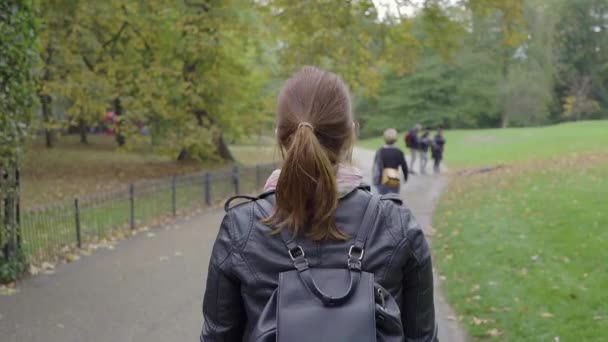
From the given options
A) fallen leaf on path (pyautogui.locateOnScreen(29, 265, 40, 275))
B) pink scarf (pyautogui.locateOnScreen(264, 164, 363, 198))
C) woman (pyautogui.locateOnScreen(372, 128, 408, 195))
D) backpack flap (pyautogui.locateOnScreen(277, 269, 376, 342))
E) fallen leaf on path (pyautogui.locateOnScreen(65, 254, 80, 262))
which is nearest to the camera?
backpack flap (pyautogui.locateOnScreen(277, 269, 376, 342))

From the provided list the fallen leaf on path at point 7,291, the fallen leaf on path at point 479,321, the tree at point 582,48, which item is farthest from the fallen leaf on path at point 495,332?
the tree at point 582,48

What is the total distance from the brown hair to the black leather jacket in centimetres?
5

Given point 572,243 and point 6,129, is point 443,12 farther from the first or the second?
point 6,129

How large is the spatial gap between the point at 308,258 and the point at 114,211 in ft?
29.0

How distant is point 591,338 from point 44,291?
214 inches

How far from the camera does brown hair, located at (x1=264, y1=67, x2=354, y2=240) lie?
5.98ft

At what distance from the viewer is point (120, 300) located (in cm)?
650

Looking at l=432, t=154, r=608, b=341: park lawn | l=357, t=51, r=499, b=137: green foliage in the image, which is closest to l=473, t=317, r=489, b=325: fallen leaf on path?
l=432, t=154, r=608, b=341: park lawn

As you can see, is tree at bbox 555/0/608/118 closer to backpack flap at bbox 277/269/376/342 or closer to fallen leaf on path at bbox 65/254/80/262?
fallen leaf on path at bbox 65/254/80/262

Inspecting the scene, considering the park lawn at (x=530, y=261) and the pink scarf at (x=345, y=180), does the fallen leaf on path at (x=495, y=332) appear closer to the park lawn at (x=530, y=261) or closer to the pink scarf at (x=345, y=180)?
the park lawn at (x=530, y=261)

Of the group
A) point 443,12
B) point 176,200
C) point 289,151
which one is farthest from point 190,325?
point 443,12

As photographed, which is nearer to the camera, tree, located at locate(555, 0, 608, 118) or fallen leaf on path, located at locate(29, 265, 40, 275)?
fallen leaf on path, located at locate(29, 265, 40, 275)

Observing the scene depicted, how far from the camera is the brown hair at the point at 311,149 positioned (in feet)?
5.98

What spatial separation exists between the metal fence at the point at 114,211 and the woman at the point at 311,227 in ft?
20.4
